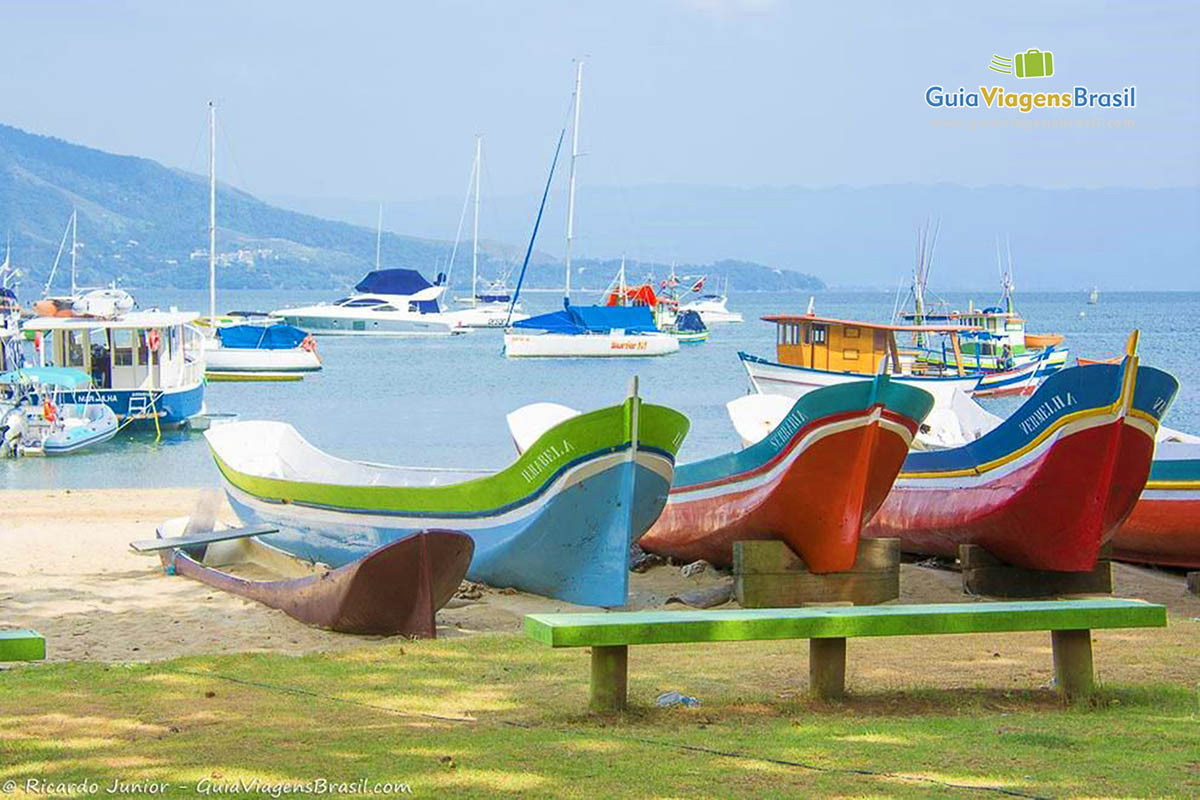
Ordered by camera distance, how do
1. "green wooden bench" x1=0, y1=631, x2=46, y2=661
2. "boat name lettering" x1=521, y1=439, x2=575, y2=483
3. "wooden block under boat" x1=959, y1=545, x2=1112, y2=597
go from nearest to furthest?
"green wooden bench" x1=0, y1=631, x2=46, y2=661 < "boat name lettering" x1=521, y1=439, x2=575, y2=483 < "wooden block under boat" x1=959, y1=545, x2=1112, y2=597

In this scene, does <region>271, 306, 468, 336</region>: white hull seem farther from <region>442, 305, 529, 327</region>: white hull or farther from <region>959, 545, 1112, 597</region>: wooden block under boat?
<region>959, 545, 1112, 597</region>: wooden block under boat

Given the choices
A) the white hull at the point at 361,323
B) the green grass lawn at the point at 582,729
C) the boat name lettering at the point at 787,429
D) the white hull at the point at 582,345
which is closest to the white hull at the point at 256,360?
the white hull at the point at 582,345

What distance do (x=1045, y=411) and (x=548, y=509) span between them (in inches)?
130

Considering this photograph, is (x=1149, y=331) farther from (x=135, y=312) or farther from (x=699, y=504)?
(x=699, y=504)

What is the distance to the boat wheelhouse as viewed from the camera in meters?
29.2

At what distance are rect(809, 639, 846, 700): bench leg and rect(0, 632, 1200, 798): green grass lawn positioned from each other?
80mm

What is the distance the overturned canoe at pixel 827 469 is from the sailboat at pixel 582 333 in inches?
2031

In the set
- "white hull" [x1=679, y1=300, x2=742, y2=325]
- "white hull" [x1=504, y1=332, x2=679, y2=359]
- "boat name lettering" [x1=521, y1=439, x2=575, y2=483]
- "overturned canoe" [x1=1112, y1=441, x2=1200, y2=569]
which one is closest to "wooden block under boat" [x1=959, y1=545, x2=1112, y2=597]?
"overturned canoe" [x1=1112, y1=441, x2=1200, y2=569]

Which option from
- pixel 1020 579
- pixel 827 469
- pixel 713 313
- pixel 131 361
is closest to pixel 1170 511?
pixel 1020 579

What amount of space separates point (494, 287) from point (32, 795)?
Answer: 116986 millimetres

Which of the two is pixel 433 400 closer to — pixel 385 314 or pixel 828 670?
pixel 828 670

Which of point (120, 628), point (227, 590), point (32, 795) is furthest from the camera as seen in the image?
point (227, 590)

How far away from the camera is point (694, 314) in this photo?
87.2m

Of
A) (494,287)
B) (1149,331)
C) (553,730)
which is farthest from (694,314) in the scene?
(553,730)
